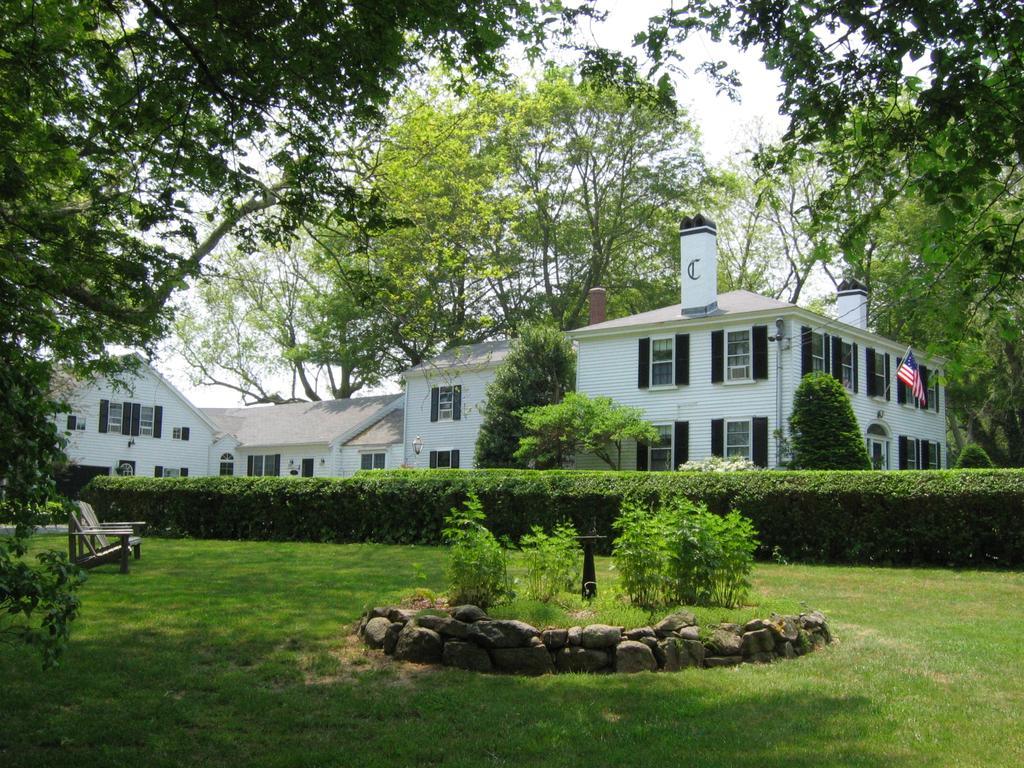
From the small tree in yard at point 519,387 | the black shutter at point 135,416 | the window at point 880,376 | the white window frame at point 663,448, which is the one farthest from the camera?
the black shutter at point 135,416

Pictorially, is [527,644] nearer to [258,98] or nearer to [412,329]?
[258,98]

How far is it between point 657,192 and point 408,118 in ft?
70.3

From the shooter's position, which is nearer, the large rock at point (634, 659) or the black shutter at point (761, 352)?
the large rock at point (634, 659)

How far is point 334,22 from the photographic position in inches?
263

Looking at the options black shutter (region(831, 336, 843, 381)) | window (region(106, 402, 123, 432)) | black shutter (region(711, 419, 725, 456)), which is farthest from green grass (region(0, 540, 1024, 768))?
window (region(106, 402, 123, 432))

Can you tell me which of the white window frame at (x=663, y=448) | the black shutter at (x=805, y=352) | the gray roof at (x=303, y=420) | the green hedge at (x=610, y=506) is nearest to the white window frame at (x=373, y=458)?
the gray roof at (x=303, y=420)

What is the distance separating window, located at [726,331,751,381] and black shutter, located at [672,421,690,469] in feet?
6.32

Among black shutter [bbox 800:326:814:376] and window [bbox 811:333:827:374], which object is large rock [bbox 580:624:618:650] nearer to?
black shutter [bbox 800:326:814:376]

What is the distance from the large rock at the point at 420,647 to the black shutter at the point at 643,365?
65.3 ft

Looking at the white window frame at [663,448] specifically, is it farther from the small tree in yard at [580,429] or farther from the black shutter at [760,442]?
the black shutter at [760,442]

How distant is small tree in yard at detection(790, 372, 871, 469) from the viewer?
22.1 m

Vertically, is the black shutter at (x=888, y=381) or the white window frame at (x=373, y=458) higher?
the black shutter at (x=888, y=381)

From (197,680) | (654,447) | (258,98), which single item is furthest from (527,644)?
(654,447)

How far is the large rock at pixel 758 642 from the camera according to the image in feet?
24.2
